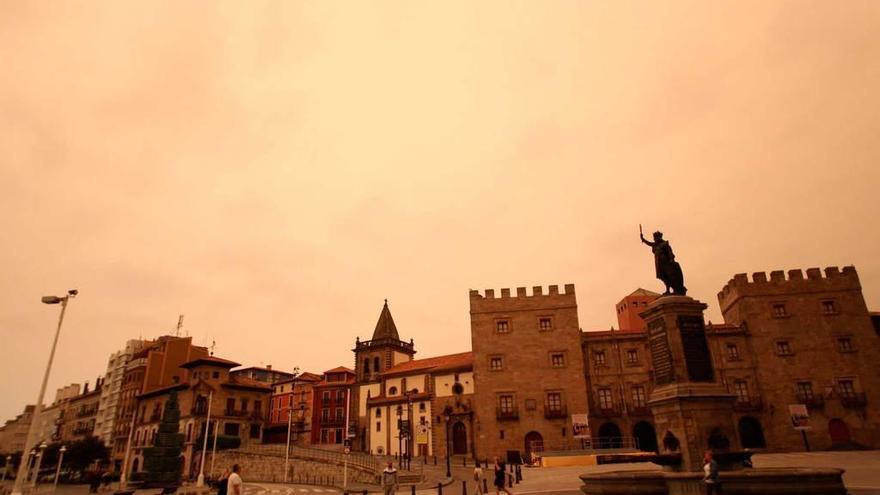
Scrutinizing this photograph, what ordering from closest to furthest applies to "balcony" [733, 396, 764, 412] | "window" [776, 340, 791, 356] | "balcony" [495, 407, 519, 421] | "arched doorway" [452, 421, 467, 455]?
"balcony" [733, 396, 764, 412]
"window" [776, 340, 791, 356]
"balcony" [495, 407, 519, 421]
"arched doorway" [452, 421, 467, 455]

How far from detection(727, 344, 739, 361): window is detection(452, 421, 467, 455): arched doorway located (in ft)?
83.2

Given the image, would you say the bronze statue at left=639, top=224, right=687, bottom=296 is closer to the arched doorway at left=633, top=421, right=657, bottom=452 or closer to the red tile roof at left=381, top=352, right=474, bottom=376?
the arched doorway at left=633, top=421, right=657, bottom=452

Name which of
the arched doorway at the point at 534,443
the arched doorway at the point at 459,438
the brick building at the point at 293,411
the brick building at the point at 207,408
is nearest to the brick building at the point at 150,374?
the brick building at the point at 207,408

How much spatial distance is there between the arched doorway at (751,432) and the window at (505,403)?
65.0 feet

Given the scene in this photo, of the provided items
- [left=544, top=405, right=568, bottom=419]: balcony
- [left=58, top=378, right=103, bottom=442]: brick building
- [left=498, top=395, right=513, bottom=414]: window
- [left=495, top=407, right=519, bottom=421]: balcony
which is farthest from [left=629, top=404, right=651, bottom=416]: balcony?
[left=58, top=378, right=103, bottom=442]: brick building

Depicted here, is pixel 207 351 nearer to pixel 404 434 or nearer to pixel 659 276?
pixel 404 434

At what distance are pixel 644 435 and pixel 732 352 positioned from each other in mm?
11062

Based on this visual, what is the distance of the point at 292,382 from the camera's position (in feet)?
244

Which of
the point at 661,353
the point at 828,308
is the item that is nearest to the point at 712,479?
the point at 661,353

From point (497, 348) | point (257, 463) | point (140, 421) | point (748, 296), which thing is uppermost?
point (748, 296)

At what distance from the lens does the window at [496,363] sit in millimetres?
47719

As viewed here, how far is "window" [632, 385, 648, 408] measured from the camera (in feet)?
A: 147

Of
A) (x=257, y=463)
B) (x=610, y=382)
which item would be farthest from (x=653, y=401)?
(x=257, y=463)

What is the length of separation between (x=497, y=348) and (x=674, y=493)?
34661mm
